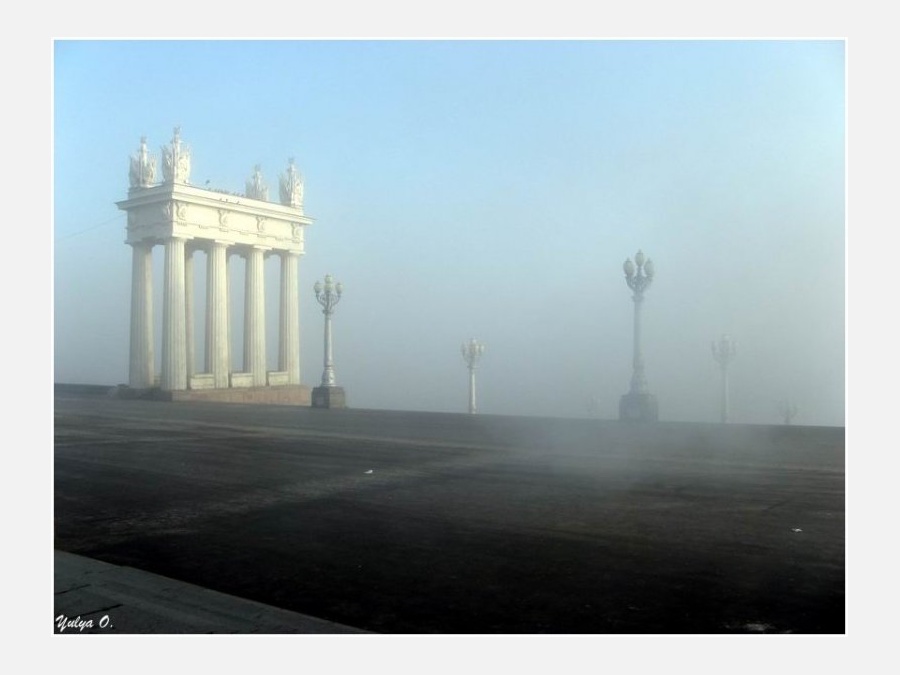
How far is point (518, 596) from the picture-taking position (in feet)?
13.9

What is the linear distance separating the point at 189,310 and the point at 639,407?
1612 cm

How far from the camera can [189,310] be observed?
88.8ft

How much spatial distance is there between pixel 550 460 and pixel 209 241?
60.1 feet

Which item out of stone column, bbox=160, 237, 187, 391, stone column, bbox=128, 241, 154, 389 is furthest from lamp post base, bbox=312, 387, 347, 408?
stone column, bbox=128, 241, 154, 389

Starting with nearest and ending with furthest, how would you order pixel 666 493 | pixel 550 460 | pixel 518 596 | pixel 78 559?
pixel 518 596
pixel 78 559
pixel 666 493
pixel 550 460

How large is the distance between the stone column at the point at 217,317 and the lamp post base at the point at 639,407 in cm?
1411

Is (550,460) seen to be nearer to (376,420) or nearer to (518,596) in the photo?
(518,596)

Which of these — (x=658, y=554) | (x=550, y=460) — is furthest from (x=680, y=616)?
(x=550, y=460)

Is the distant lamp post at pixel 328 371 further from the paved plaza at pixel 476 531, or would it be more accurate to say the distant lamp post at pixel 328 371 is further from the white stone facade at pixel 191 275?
the paved plaza at pixel 476 531

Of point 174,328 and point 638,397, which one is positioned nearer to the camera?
point 638,397

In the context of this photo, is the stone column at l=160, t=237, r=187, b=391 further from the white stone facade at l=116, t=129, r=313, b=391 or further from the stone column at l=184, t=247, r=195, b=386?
the stone column at l=184, t=247, r=195, b=386

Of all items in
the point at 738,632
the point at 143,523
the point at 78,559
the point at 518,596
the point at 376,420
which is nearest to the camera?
the point at 738,632

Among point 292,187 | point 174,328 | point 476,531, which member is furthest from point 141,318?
point 476,531

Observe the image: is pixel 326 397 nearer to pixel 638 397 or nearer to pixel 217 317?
pixel 217 317
